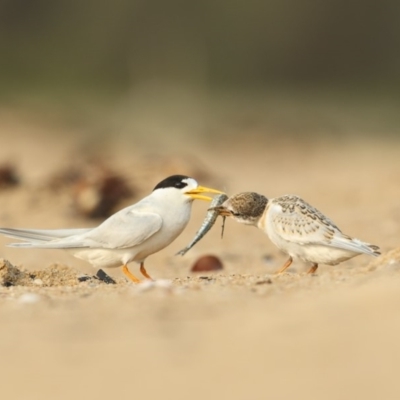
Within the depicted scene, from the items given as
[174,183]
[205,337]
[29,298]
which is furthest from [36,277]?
[205,337]

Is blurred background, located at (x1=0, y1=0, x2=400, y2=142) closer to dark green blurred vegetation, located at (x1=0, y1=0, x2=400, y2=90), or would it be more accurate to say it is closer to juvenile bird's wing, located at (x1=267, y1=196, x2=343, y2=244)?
dark green blurred vegetation, located at (x1=0, y1=0, x2=400, y2=90)

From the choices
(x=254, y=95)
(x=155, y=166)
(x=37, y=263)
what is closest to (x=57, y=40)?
(x=254, y=95)

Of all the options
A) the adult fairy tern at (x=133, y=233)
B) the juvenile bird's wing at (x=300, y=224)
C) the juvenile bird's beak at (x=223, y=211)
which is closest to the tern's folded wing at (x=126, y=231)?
the adult fairy tern at (x=133, y=233)

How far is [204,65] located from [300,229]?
108ft

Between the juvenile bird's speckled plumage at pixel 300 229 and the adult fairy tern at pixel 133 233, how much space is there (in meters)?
0.36

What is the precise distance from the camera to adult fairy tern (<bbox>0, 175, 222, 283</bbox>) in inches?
284

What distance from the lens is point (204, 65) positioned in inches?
1561

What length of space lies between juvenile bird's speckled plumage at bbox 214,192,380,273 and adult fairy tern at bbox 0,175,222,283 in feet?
1.17

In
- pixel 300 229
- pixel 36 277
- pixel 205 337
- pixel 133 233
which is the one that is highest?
pixel 300 229

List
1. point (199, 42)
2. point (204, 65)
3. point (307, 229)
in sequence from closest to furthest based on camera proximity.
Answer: point (307, 229)
point (204, 65)
point (199, 42)

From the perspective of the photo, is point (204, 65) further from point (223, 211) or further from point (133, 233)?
point (133, 233)

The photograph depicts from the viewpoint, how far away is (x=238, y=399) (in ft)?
13.3

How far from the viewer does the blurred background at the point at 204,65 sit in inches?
1282

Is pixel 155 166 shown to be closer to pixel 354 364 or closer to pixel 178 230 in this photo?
pixel 178 230
